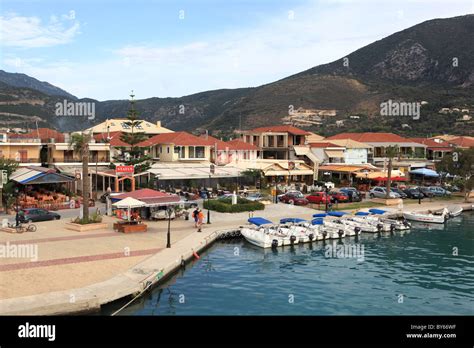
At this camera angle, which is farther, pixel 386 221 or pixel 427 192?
pixel 427 192

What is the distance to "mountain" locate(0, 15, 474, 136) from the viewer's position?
12138 cm

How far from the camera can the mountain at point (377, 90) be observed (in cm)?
12138

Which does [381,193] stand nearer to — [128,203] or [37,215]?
[128,203]

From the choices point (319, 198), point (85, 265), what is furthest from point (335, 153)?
point (85, 265)

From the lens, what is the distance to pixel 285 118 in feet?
426

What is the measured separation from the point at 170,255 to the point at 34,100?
14250 cm

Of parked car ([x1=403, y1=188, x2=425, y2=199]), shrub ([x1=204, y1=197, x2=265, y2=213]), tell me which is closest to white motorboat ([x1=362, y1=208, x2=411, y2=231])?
shrub ([x1=204, y1=197, x2=265, y2=213])

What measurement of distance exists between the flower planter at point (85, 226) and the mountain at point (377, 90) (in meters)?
86.3

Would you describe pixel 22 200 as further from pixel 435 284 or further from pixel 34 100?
pixel 34 100

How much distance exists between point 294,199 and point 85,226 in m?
22.5

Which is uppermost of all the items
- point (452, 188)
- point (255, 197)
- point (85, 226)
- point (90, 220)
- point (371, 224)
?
point (255, 197)

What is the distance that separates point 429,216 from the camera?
44.3 meters

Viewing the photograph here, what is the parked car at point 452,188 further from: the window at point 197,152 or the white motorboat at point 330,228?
the window at point 197,152
